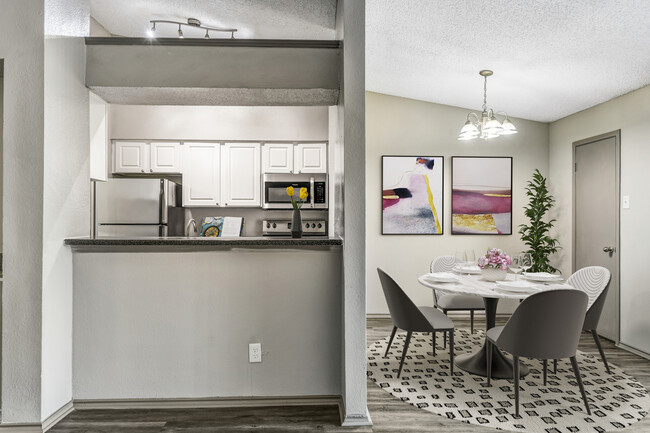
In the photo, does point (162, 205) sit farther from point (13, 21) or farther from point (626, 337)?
point (626, 337)

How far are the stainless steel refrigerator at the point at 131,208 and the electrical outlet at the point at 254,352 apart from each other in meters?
2.11

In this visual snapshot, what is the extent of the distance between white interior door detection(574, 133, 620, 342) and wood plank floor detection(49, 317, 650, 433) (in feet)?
6.33

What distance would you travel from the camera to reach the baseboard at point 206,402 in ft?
8.40

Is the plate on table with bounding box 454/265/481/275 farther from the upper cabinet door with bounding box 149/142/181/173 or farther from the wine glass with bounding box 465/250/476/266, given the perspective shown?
the upper cabinet door with bounding box 149/142/181/173

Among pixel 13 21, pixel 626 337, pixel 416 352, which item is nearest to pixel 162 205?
pixel 13 21

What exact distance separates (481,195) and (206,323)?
376cm

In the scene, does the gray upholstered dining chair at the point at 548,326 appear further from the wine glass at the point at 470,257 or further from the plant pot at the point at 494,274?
the wine glass at the point at 470,257

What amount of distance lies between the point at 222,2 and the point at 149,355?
8.75 ft

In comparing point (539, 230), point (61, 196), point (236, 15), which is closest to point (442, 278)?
point (539, 230)

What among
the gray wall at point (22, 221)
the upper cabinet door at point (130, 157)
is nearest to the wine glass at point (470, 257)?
the gray wall at point (22, 221)

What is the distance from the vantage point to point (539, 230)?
477 cm

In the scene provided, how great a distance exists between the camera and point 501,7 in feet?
9.28

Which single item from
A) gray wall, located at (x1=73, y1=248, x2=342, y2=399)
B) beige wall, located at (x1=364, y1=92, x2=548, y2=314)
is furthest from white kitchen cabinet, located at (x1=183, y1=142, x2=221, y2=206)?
gray wall, located at (x1=73, y1=248, x2=342, y2=399)

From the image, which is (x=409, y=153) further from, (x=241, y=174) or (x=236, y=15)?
(x=236, y=15)
